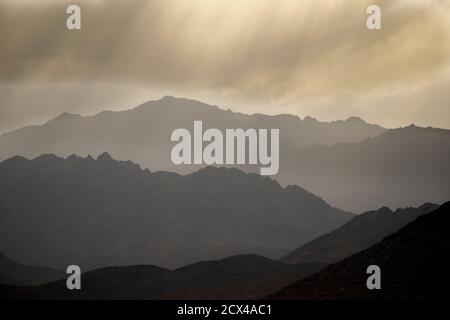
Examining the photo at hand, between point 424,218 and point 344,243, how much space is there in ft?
207

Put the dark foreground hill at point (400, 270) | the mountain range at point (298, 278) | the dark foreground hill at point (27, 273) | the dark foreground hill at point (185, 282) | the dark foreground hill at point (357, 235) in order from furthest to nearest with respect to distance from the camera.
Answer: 1. the dark foreground hill at point (27, 273)
2. the dark foreground hill at point (357, 235)
3. the dark foreground hill at point (185, 282)
4. the mountain range at point (298, 278)
5. the dark foreground hill at point (400, 270)

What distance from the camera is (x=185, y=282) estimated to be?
3440 inches

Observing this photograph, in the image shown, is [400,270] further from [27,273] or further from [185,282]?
[27,273]

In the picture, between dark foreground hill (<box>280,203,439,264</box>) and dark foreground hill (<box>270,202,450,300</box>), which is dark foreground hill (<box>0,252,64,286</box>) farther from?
dark foreground hill (<box>270,202,450,300</box>)

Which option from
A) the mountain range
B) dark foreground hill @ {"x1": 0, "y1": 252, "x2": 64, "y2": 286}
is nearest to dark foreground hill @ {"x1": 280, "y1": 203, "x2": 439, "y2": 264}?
the mountain range

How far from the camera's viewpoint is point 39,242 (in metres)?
186

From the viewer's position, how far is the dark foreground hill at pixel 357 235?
389 ft

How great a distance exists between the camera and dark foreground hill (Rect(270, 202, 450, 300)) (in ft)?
168

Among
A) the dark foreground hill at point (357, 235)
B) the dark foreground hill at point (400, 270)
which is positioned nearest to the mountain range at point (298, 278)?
the dark foreground hill at point (400, 270)

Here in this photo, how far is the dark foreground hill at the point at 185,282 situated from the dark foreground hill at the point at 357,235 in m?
27.2

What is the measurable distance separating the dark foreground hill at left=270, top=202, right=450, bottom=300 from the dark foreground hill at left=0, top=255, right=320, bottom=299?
17.3 metres

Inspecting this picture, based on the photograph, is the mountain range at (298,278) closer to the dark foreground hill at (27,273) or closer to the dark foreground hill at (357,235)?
the dark foreground hill at (357,235)
